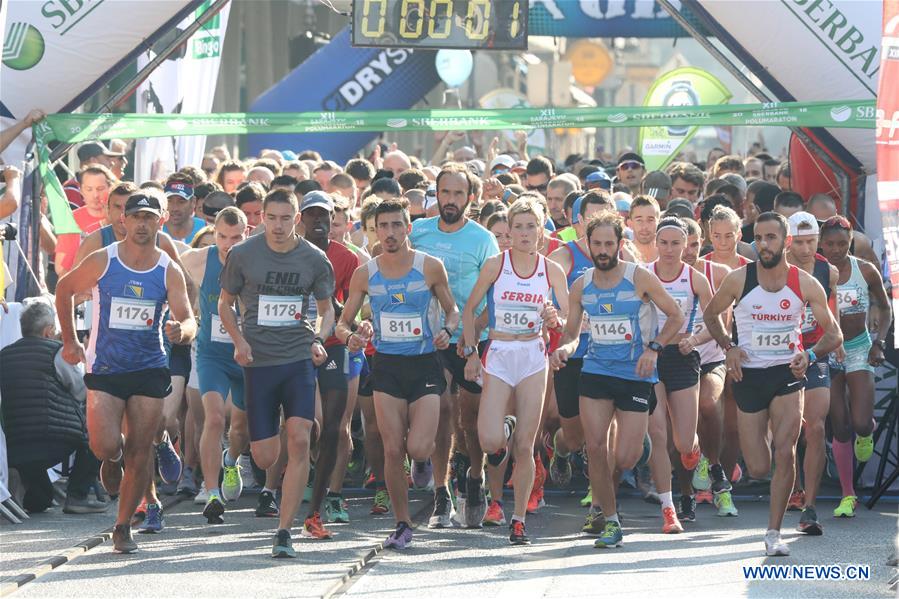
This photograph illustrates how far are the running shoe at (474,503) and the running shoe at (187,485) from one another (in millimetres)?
2221

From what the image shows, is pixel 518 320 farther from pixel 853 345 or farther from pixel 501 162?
pixel 501 162

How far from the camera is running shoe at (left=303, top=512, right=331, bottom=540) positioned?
9.71 meters

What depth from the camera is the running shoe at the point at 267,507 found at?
35.0 ft

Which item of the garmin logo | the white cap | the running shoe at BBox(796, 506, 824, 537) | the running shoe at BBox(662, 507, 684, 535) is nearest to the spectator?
the running shoe at BBox(662, 507, 684, 535)

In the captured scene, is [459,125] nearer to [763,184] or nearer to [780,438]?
[763,184]

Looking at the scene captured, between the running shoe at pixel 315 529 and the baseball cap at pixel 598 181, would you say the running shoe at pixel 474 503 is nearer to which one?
the running shoe at pixel 315 529

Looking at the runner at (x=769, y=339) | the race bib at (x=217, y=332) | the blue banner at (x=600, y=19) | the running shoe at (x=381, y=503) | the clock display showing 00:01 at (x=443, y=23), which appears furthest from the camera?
the blue banner at (x=600, y=19)

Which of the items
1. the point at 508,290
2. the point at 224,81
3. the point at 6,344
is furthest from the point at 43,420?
the point at 224,81

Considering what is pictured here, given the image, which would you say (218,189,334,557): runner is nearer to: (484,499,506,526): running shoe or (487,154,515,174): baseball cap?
(484,499,506,526): running shoe

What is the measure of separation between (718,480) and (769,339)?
1655 mm

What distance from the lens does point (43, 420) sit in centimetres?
1073

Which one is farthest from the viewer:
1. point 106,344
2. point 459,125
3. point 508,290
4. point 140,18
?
point 459,125

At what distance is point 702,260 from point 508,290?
6.18ft

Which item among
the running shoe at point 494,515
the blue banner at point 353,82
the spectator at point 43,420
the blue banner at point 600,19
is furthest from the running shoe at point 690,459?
the blue banner at point 353,82
